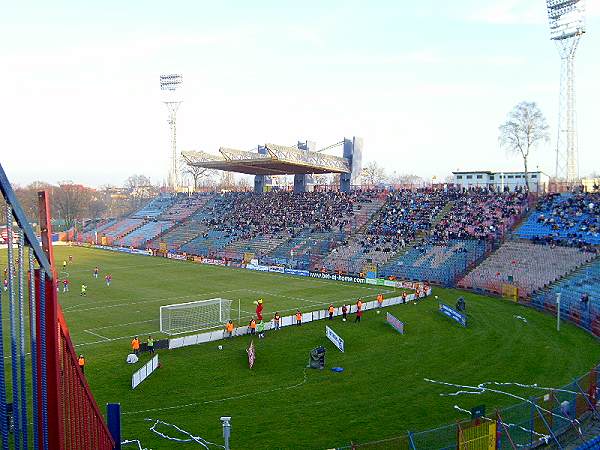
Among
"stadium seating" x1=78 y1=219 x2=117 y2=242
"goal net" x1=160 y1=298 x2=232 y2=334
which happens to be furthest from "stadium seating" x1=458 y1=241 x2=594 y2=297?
"stadium seating" x1=78 y1=219 x2=117 y2=242

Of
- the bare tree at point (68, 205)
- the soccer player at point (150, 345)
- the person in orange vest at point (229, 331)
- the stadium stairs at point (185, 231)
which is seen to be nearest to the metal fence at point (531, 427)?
the soccer player at point (150, 345)

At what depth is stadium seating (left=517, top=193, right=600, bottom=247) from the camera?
4753cm

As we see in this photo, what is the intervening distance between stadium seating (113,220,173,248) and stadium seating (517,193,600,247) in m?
53.2

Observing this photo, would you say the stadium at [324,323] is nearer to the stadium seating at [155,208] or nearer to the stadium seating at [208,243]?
the stadium seating at [208,243]

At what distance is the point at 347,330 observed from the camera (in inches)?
1241

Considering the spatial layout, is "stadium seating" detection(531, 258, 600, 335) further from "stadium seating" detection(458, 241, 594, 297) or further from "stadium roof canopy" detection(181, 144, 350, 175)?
"stadium roof canopy" detection(181, 144, 350, 175)

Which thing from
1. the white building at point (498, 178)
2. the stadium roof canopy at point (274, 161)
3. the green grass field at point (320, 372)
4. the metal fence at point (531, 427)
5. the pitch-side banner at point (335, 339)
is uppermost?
the stadium roof canopy at point (274, 161)

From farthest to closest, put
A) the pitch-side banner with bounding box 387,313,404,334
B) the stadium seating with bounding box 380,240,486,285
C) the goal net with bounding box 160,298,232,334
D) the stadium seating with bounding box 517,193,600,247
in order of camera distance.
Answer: the stadium seating with bounding box 380,240,486,285 < the stadium seating with bounding box 517,193,600,247 < the goal net with bounding box 160,298,232,334 < the pitch-side banner with bounding box 387,313,404,334

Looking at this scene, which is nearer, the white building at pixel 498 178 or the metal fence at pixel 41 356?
the metal fence at pixel 41 356

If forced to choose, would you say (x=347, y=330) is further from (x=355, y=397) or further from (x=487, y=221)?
(x=487, y=221)

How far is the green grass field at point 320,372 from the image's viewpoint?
18359mm

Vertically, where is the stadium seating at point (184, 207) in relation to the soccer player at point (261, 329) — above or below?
above

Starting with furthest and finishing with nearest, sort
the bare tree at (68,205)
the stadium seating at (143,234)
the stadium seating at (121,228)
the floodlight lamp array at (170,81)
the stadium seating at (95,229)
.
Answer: the bare tree at (68,205)
the floodlight lamp array at (170,81)
the stadium seating at (95,229)
the stadium seating at (121,228)
the stadium seating at (143,234)

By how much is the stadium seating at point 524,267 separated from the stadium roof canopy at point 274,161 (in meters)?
25.7
